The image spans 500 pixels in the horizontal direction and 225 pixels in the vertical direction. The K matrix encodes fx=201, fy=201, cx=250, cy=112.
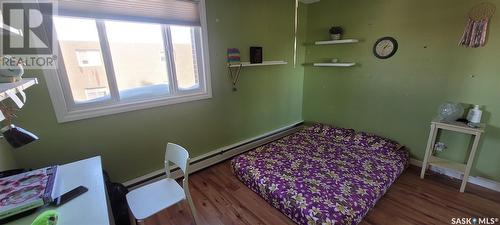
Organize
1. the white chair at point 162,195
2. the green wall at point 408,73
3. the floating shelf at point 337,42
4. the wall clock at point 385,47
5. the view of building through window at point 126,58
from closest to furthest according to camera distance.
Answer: the white chair at point 162,195, the view of building through window at point 126,58, the green wall at point 408,73, the wall clock at point 385,47, the floating shelf at point 337,42

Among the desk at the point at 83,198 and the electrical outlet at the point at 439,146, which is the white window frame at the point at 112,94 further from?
the electrical outlet at the point at 439,146

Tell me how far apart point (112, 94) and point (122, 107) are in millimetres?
152

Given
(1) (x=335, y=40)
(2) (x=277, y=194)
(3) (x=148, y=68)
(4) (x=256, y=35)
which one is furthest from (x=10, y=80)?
(1) (x=335, y=40)

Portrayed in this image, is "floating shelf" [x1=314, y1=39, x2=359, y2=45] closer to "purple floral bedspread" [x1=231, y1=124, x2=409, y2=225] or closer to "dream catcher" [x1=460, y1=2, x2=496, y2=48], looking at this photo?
"dream catcher" [x1=460, y1=2, x2=496, y2=48]

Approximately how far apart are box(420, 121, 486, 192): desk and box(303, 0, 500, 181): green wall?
6.9 inches

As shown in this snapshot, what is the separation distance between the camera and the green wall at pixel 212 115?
1.66m

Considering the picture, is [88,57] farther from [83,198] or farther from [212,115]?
[212,115]

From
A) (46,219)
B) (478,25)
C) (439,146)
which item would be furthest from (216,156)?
(478,25)

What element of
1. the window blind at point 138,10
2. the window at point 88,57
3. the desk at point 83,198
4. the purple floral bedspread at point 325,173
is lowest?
the purple floral bedspread at point 325,173

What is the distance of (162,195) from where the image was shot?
4.90 ft

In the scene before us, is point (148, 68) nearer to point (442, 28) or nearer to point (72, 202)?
point (72, 202)

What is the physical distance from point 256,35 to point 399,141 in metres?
2.39
